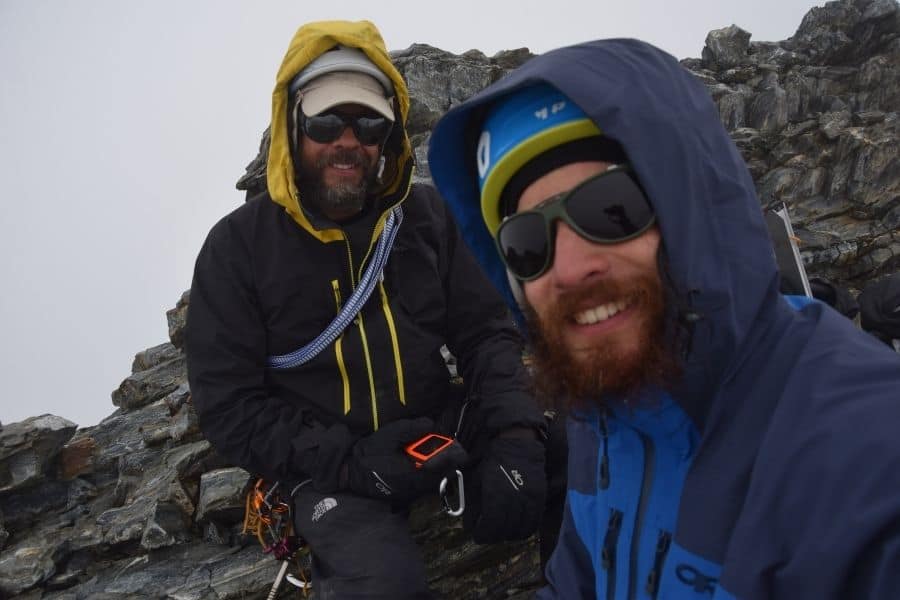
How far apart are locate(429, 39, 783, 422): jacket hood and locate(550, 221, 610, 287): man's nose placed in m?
0.25

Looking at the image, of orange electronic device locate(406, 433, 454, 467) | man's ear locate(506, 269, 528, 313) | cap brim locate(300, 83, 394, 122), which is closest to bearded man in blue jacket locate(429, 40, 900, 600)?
man's ear locate(506, 269, 528, 313)

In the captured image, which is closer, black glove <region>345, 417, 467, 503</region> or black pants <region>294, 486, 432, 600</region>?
black pants <region>294, 486, 432, 600</region>

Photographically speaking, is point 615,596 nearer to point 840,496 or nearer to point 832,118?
point 840,496

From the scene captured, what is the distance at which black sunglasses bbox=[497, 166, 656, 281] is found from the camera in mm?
1989

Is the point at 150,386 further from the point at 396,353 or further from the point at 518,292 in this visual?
the point at 518,292

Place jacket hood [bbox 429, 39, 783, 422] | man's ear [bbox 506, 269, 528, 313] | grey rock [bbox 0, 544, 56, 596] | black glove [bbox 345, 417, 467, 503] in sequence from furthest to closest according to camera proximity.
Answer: grey rock [bbox 0, 544, 56, 596]
black glove [bbox 345, 417, 467, 503]
man's ear [bbox 506, 269, 528, 313]
jacket hood [bbox 429, 39, 783, 422]

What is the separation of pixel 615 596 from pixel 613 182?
5.70 ft

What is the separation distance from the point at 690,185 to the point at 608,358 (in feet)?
2.31

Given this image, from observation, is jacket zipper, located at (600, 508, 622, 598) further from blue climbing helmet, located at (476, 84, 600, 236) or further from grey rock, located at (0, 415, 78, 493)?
grey rock, located at (0, 415, 78, 493)

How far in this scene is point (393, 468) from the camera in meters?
4.39

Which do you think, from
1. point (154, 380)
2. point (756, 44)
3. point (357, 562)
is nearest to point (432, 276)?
point (357, 562)

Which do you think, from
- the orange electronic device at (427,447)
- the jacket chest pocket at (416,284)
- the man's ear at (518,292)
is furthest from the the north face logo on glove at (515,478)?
the man's ear at (518,292)

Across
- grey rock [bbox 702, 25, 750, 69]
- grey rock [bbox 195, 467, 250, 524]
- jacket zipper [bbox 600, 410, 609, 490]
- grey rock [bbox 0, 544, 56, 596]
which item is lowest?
grey rock [bbox 0, 544, 56, 596]

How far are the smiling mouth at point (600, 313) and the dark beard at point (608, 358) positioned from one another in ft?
0.08
